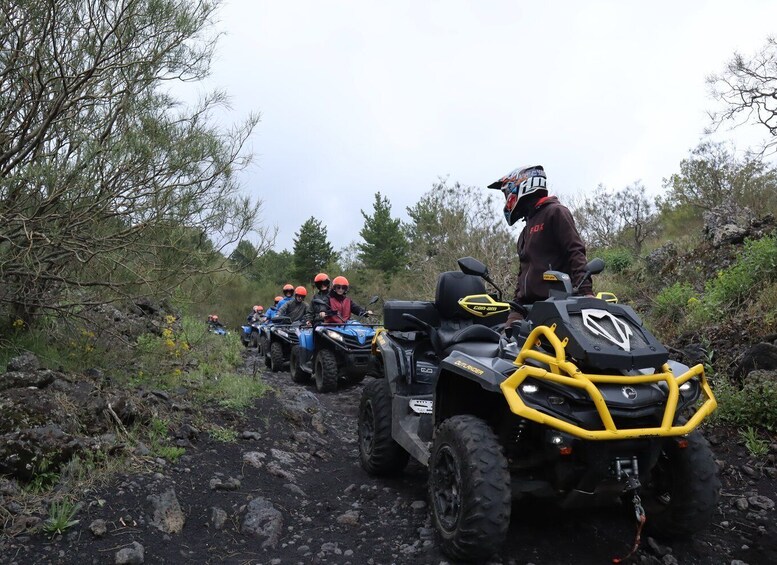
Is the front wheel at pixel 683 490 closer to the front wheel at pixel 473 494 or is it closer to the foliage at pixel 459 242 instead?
the front wheel at pixel 473 494

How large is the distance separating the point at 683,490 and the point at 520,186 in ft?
6.66

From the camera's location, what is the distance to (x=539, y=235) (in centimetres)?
384

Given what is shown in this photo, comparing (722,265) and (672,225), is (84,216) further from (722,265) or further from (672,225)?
(672,225)

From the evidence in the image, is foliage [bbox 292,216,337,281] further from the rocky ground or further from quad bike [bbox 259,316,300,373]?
the rocky ground

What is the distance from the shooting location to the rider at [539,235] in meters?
3.74

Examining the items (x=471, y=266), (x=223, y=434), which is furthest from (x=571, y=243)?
(x=223, y=434)

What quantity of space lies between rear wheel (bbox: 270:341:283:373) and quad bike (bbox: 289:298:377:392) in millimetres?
2495

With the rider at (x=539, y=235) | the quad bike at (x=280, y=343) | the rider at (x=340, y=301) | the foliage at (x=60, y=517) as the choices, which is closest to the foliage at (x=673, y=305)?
the rider at (x=539, y=235)

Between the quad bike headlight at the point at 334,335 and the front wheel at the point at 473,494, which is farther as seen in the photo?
the quad bike headlight at the point at 334,335

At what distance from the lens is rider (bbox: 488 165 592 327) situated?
3744 millimetres

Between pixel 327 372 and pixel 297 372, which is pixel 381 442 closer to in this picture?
pixel 327 372

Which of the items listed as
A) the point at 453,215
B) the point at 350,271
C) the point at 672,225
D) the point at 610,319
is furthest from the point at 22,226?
the point at 350,271

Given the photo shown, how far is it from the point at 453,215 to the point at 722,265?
8.37 metres

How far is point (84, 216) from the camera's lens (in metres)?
4.96
